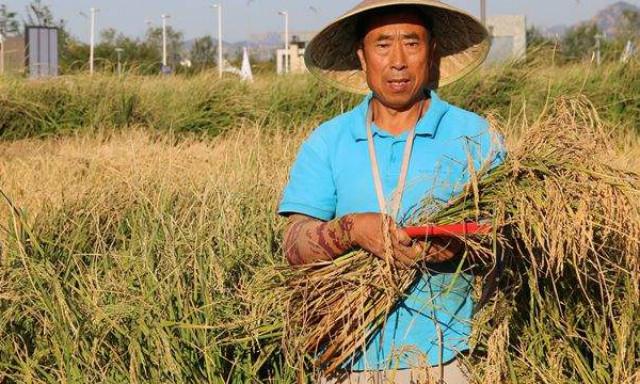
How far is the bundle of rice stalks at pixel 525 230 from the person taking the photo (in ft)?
7.11

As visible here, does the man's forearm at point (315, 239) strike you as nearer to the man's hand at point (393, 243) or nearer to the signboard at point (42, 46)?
the man's hand at point (393, 243)

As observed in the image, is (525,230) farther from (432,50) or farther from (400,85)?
(432,50)

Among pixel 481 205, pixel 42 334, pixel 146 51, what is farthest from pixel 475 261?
pixel 146 51

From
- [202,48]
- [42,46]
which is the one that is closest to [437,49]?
[42,46]

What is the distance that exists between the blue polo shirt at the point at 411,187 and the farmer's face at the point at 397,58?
7 centimetres

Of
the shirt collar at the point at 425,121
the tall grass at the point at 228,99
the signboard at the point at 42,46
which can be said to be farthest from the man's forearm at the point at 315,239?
the signboard at the point at 42,46

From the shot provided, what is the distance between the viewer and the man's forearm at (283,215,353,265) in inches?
87.8

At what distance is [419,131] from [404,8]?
1.19 feet

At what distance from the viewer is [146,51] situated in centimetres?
3328

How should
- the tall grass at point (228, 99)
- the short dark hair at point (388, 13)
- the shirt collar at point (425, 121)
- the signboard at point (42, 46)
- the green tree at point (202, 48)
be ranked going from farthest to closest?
the green tree at point (202, 48), the signboard at point (42, 46), the tall grass at point (228, 99), the short dark hair at point (388, 13), the shirt collar at point (425, 121)

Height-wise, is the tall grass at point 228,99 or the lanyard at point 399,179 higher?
the tall grass at point 228,99

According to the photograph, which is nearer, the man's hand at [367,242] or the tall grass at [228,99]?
the man's hand at [367,242]

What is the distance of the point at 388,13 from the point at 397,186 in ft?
1.57

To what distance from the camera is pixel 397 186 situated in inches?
89.9
